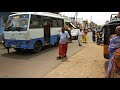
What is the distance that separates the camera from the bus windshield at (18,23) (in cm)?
1137

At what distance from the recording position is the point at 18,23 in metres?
11.7

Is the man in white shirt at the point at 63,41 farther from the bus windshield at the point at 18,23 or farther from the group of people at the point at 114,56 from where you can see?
the group of people at the point at 114,56

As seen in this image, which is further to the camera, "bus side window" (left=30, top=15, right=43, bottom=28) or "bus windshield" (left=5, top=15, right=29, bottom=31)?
"bus side window" (left=30, top=15, right=43, bottom=28)

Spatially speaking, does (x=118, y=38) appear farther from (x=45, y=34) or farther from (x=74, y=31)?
(x=74, y=31)

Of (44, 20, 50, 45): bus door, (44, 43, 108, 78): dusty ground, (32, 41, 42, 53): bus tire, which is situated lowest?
(44, 43, 108, 78): dusty ground

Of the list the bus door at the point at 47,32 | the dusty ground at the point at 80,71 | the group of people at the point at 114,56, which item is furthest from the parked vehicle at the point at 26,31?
the group of people at the point at 114,56

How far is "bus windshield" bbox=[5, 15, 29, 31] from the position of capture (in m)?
11.4

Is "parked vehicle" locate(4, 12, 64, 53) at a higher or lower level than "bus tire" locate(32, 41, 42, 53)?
higher

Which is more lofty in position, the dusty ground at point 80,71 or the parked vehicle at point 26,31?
the parked vehicle at point 26,31

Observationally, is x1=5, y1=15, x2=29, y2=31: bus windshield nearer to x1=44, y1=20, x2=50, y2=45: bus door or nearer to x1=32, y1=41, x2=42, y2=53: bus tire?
x1=32, y1=41, x2=42, y2=53: bus tire

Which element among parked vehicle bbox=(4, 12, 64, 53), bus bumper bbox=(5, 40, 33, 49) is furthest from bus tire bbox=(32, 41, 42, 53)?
bus bumper bbox=(5, 40, 33, 49)

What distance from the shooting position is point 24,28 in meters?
11.3
